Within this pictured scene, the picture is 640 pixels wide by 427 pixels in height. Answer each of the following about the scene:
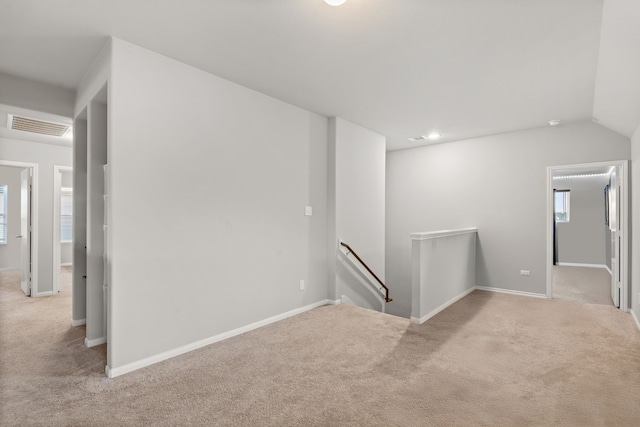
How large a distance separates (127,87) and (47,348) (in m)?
2.55

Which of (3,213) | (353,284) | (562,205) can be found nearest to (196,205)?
(353,284)

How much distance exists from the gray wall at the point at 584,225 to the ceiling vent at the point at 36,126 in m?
11.0

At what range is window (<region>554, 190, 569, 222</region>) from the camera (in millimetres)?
9320

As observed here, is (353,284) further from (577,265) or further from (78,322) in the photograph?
(577,265)

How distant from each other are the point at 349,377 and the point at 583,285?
603 centimetres

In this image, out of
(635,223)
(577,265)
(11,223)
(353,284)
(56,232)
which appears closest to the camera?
(635,223)

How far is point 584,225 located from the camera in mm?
8906

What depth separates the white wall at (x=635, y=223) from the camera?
385cm

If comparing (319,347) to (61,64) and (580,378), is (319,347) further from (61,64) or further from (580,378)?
(61,64)

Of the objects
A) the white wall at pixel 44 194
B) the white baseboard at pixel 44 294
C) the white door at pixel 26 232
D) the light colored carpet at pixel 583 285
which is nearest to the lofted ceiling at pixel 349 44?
the white wall at pixel 44 194

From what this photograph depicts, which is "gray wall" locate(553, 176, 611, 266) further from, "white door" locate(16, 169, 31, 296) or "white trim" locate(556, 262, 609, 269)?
"white door" locate(16, 169, 31, 296)

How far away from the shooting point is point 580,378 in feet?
8.48

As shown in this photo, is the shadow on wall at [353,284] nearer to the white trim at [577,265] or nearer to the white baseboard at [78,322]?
the white baseboard at [78,322]

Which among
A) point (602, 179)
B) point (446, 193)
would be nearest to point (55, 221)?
point (446, 193)
